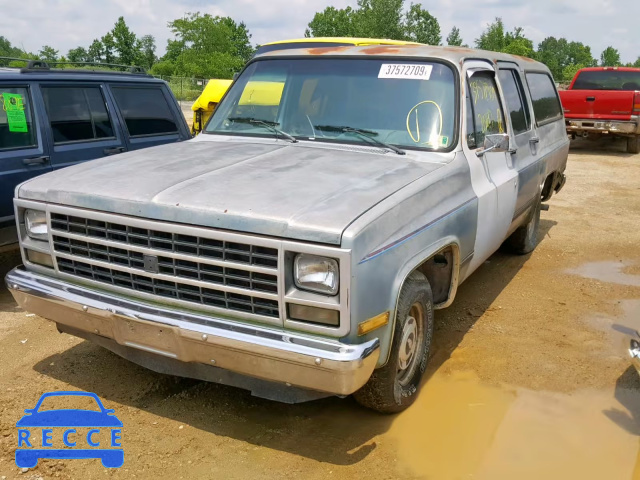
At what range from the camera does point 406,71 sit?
430cm

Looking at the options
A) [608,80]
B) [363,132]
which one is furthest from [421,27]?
[363,132]

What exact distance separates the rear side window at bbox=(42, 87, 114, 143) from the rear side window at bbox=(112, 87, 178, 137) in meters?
0.23

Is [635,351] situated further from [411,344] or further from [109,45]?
[109,45]

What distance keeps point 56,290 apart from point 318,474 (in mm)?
1725

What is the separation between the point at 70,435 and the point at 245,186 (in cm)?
163

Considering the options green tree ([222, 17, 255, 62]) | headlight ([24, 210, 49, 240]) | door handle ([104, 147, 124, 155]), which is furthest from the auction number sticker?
green tree ([222, 17, 255, 62])

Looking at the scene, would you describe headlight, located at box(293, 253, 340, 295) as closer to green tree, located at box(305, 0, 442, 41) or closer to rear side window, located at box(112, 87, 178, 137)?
rear side window, located at box(112, 87, 178, 137)

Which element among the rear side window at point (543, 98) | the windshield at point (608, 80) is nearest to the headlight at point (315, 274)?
the rear side window at point (543, 98)

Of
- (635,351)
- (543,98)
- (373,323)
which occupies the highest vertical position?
(543,98)

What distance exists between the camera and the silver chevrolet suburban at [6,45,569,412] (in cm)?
289

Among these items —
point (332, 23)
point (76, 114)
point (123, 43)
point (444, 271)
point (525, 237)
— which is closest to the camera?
point (444, 271)

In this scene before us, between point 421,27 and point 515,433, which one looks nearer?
point 515,433

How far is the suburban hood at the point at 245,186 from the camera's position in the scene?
2.93 meters

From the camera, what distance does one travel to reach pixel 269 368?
2.95m
